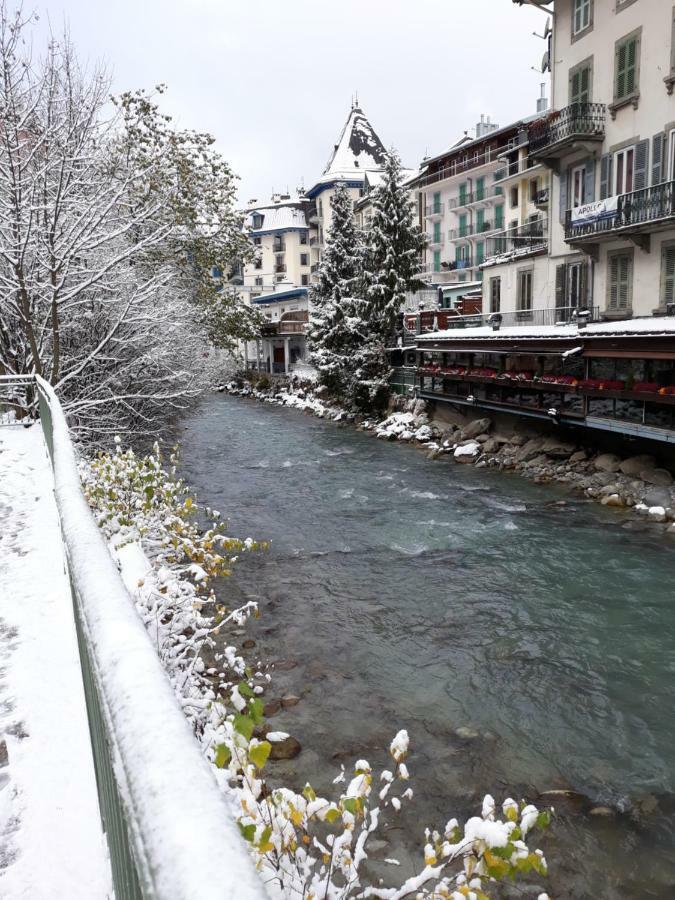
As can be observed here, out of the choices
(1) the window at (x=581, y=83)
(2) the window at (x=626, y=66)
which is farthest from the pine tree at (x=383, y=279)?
(2) the window at (x=626, y=66)

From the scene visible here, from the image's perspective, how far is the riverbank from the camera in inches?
759

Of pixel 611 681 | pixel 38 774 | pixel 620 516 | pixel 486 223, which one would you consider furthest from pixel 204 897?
pixel 486 223

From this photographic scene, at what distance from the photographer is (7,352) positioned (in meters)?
16.6

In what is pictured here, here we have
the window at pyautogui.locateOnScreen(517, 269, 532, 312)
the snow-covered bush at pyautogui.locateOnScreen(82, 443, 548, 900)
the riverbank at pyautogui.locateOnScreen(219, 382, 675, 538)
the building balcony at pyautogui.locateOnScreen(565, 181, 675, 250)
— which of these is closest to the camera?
the snow-covered bush at pyautogui.locateOnScreen(82, 443, 548, 900)

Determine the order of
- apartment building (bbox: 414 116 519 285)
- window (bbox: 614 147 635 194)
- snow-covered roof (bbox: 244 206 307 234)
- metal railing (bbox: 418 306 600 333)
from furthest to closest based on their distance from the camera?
snow-covered roof (bbox: 244 206 307 234) → apartment building (bbox: 414 116 519 285) → metal railing (bbox: 418 306 600 333) → window (bbox: 614 147 635 194)

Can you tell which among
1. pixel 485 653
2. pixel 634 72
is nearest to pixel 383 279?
pixel 634 72

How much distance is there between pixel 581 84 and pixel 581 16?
8.57 ft

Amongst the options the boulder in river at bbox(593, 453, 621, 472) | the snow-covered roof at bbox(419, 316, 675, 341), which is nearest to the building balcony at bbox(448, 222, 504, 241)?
the snow-covered roof at bbox(419, 316, 675, 341)

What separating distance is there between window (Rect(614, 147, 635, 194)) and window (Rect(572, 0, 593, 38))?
5801 millimetres

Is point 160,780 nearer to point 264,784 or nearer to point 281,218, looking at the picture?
point 264,784

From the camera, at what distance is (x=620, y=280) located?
25875 millimetres

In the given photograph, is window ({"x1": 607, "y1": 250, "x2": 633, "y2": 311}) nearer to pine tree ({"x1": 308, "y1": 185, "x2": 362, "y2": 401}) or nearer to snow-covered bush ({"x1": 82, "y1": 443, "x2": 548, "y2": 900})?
pine tree ({"x1": 308, "y1": 185, "x2": 362, "y2": 401})

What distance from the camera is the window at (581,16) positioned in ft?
86.9

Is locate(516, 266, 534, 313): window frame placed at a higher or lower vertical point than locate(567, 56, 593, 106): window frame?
lower
